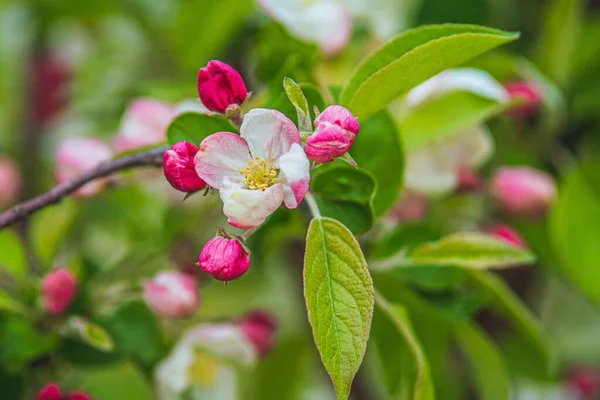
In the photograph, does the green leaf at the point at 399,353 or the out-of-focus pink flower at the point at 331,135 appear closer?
the out-of-focus pink flower at the point at 331,135

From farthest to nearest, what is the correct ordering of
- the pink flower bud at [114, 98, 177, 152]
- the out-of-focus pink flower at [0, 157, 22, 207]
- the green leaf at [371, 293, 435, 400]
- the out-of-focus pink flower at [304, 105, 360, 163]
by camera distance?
the out-of-focus pink flower at [0, 157, 22, 207] → the pink flower bud at [114, 98, 177, 152] → the green leaf at [371, 293, 435, 400] → the out-of-focus pink flower at [304, 105, 360, 163]

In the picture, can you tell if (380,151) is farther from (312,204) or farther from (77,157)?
(77,157)

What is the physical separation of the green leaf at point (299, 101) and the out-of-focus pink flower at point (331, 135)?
0.05ft

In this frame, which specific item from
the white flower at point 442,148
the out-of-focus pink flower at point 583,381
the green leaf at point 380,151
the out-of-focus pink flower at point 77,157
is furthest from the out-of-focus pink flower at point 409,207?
the out-of-focus pink flower at point 583,381

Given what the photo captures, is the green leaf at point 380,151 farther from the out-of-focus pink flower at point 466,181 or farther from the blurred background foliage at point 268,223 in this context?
the out-of-focus pink flower at point 466,181

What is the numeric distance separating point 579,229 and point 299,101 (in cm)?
39

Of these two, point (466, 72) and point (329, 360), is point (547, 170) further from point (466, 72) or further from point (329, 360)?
point (329, 360)

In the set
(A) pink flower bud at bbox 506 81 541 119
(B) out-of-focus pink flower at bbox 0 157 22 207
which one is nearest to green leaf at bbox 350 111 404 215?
(A) pink flower bud at bbox 506 81 541 119

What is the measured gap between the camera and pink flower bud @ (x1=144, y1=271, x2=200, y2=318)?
54 centimetres

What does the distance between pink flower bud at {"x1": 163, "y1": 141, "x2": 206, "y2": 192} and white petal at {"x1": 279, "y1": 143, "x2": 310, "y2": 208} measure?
0.05 m

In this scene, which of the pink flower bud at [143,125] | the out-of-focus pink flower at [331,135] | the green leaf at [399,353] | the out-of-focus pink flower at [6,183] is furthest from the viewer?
the out-of-focus pink flower at [6,183]

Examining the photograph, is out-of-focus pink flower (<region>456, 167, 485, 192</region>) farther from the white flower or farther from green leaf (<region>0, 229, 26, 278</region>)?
green leaf (<region>0, 229, 26, 278</region>)

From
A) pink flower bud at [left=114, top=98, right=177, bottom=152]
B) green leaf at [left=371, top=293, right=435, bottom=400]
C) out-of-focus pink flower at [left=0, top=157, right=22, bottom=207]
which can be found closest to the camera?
green leaf at [left=371, top=293, right=435, bottom=400]

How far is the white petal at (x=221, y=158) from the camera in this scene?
0.38 meters
